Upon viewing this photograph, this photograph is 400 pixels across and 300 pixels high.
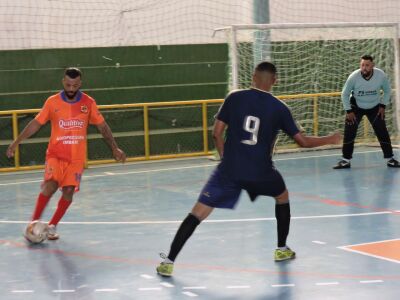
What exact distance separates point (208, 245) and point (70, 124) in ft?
6.36

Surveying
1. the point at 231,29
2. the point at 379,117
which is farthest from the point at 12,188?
the point at 379,117

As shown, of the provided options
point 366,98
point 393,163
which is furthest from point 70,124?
Answer: point 393,163

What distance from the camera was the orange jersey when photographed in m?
8.59

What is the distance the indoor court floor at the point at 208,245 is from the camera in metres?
6.76

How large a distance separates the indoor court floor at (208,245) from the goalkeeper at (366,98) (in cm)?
88

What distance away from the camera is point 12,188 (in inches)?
518

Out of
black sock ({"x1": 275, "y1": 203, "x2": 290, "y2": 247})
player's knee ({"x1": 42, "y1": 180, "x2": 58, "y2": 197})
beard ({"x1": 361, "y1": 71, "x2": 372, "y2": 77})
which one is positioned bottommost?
black sock ({"x1": 275, "y1": 203, "x2": 290, "y2": 247})

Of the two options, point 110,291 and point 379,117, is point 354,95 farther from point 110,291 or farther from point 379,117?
point 110,291

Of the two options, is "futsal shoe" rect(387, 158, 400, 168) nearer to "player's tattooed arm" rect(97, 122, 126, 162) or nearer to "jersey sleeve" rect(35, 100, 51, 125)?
"player's tattooed arm" rect(97, 122, 126, 162)

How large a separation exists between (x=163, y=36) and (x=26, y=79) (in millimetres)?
3295

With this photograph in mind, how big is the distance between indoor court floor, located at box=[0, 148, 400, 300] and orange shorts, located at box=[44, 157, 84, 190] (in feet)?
2.21

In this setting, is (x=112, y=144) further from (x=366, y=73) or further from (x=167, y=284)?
(x=366, y=73)

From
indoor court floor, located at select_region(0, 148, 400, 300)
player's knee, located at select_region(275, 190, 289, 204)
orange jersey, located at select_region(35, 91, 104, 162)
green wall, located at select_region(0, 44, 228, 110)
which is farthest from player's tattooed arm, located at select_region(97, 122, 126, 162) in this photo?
green wall, located at select_region(0, 44, 228, 110)

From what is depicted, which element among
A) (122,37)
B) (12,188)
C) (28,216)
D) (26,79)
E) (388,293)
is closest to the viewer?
(388,293)
